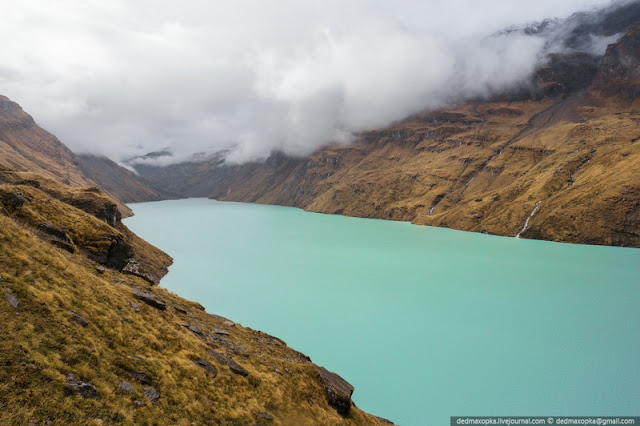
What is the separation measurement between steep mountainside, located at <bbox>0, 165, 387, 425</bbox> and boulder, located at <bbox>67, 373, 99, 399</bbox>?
1.4 inches

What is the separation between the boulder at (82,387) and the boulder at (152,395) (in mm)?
2101

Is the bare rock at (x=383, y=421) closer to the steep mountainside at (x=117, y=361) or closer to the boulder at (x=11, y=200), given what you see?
the steep mountainside at (x=117, y=361)

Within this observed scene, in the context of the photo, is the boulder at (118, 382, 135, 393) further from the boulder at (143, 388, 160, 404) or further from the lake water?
the lake water

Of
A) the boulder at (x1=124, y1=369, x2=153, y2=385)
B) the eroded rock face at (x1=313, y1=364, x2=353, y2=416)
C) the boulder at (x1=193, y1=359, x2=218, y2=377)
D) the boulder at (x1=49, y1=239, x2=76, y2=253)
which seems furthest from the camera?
the boulder at (x1=49, y1=239, x2=76, y2=253)

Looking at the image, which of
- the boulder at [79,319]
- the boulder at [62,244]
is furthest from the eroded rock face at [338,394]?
the boulder at [62,244]

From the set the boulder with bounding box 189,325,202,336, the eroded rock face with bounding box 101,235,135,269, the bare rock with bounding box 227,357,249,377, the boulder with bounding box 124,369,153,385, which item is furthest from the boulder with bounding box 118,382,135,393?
the eroded rock face with bounding box 101,235,135,269

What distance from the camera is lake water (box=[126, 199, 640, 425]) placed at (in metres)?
25.7

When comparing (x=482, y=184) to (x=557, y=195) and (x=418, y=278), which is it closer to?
(x=557, y=195)

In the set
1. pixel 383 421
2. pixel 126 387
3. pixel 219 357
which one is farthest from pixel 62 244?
pixel 383 421

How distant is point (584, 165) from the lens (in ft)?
454

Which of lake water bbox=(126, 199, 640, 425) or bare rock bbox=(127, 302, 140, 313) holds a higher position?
lake water bbox=(126, 199, 640, 425)

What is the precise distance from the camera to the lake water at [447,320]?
25719 mm

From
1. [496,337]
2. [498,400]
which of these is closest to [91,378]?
[498,400]

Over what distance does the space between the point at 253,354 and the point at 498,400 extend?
18967 mm
